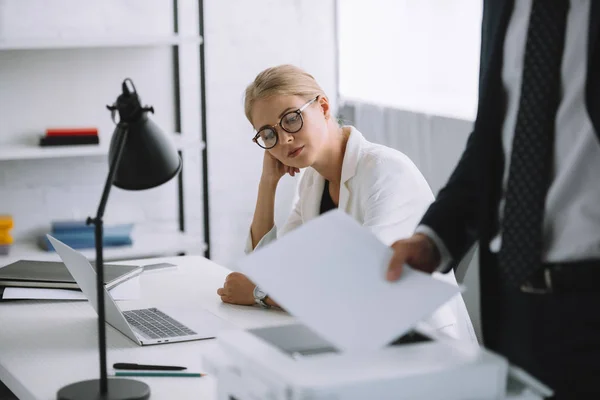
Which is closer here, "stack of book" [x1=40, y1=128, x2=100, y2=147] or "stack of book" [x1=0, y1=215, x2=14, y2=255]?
"stack of book" [x1=0, y1=215, x2=14, y2=255]

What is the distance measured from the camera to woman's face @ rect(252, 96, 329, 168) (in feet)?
7.45

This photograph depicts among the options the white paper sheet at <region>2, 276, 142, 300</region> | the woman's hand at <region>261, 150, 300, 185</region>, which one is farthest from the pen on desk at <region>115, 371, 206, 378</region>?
the woman's hand at <region>261, 150, 300, 185</region>

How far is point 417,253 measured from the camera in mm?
1263

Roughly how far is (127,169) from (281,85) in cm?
79

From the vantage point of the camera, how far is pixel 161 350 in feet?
5.82

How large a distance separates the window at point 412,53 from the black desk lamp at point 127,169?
5.96 feet

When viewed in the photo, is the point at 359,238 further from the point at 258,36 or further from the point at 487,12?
the point at 258,36

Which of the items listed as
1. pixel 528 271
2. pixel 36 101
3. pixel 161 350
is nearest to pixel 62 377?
pixel 161 350

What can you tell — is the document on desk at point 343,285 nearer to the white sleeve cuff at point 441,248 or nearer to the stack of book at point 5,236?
the white sleeve cuff at point 441,248

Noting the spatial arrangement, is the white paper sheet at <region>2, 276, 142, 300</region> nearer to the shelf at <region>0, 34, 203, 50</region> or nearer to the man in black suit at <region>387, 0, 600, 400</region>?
the man in black suit at <region>387, 0, 600, 400</region>

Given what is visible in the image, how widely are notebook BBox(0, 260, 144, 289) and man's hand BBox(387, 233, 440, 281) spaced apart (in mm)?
1098

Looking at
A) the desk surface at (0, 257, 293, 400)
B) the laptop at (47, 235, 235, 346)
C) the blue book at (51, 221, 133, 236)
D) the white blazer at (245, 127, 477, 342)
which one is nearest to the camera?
the desk surface at (0, 257, 293, 400)

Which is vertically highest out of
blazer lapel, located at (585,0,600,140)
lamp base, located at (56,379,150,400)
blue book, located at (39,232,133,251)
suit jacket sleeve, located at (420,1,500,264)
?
blazer lapel, located at (585,0,600,140)

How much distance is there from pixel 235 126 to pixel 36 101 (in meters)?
0.86
